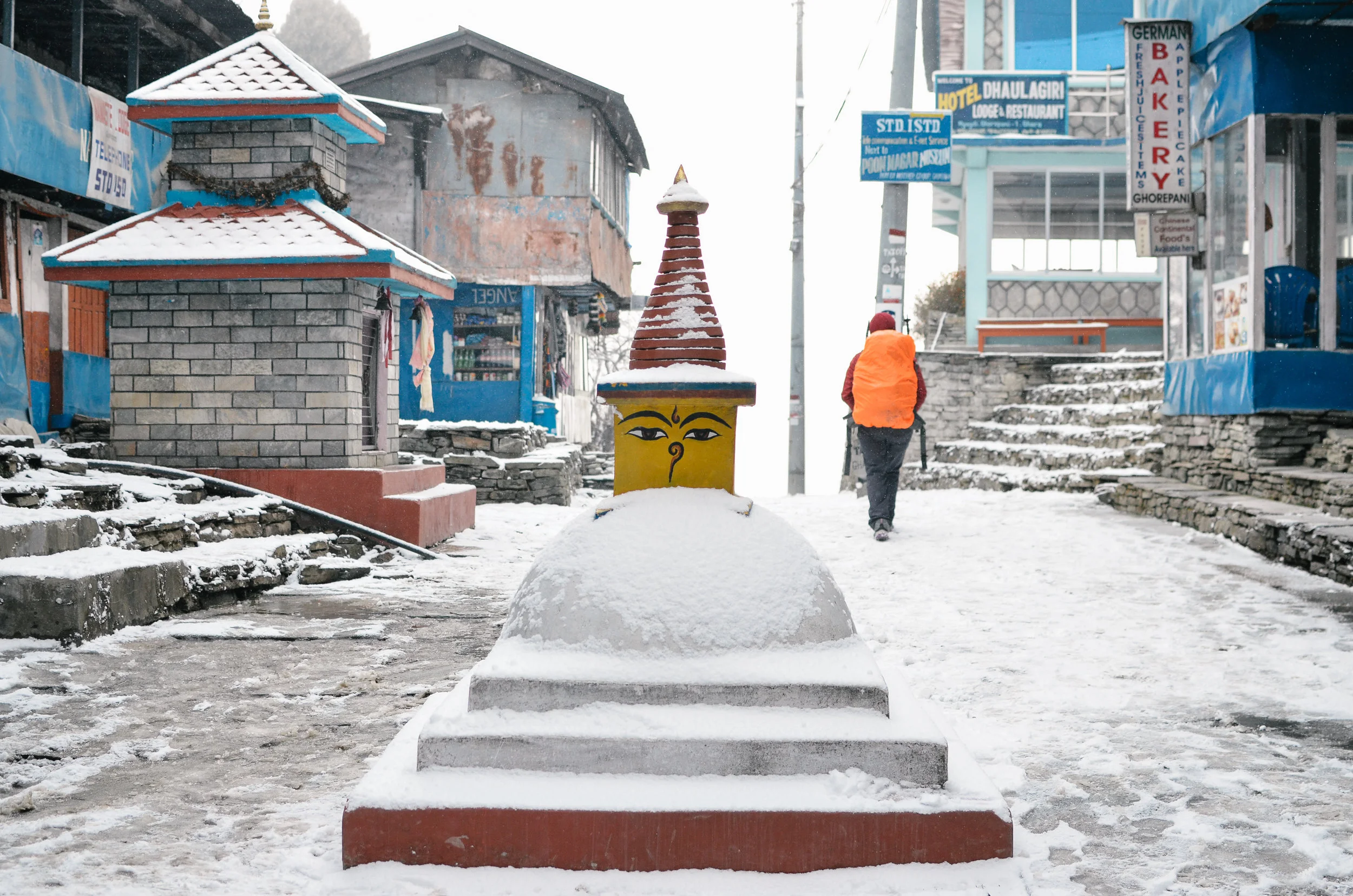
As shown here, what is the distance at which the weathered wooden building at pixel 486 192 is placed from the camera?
17516mm

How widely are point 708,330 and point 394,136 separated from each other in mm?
15255

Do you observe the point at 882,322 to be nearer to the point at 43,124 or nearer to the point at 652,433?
the point at 652,433

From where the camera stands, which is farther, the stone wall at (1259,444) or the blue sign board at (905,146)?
the blue sign board at (905,146)

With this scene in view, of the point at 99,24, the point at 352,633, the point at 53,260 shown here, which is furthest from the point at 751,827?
the point at 99,24

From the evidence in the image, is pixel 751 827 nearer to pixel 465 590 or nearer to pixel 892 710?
pixel 892 710

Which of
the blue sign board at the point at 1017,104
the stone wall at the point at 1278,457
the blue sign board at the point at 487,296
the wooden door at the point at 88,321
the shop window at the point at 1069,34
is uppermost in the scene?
the shop window at the point at 1069,34

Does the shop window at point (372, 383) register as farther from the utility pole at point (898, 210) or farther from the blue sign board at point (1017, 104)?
the blue sign board at point (1017, 104)

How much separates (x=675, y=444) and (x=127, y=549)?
5.27 m

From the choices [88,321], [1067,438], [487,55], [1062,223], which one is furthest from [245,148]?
[1062,223]

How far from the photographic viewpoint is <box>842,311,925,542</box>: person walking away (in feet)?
30.2

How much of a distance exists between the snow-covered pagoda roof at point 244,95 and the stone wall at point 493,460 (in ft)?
18.3

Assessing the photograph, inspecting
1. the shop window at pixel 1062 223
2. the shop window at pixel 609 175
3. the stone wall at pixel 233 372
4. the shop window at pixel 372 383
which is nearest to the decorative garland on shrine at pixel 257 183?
the stone wall at pixel 233 372

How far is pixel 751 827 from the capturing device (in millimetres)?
2881

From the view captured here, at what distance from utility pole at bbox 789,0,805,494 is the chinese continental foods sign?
756 cm
